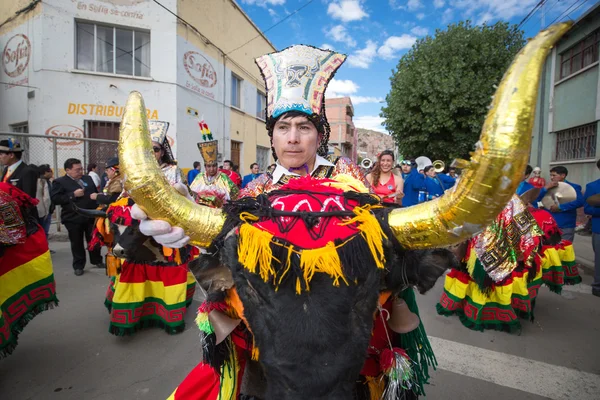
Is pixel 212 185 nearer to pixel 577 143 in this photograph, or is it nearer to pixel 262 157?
pixel 577 143

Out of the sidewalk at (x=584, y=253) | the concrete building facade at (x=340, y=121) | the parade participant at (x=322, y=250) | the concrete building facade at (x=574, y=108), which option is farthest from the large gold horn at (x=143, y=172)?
the concrete building facade at (x=340, y=121)

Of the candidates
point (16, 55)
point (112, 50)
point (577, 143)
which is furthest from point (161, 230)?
point (577, 143)

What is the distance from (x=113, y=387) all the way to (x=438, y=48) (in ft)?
59.4

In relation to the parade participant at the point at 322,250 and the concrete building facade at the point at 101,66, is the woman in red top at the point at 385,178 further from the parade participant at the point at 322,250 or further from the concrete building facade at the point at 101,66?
the concrete building facade at the point at 101,66

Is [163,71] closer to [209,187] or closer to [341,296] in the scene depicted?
[209,187]

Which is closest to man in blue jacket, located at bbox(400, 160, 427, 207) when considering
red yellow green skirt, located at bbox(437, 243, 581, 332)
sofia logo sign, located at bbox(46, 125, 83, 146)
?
red yellow green skirt, located at bbox(437, 243, 581, 332)

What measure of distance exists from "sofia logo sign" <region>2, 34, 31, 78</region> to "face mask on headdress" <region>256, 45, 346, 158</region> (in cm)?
1329

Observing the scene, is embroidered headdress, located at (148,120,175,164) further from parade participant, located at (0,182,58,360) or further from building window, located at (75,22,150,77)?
building window, located at (75,22,150,77)

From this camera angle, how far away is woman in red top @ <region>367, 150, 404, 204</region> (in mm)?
6727

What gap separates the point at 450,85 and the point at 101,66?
14482 mm

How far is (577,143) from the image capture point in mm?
12594

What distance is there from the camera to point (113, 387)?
325 centimetres

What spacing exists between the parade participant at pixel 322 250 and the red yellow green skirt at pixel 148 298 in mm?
2935

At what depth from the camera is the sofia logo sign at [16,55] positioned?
1144cm
